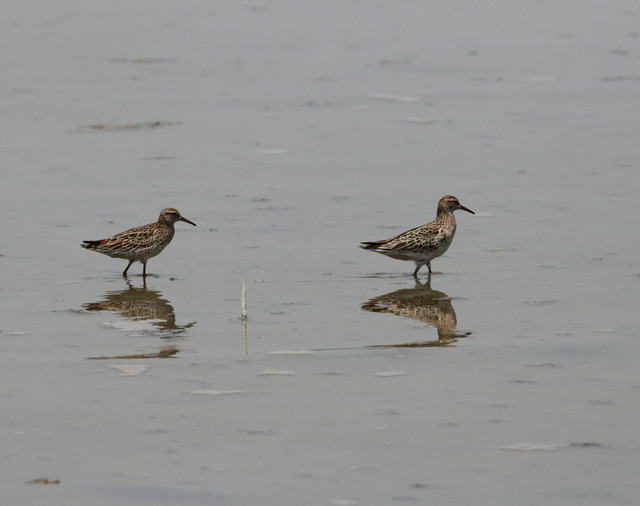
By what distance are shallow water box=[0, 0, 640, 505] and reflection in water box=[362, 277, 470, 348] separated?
5 cm

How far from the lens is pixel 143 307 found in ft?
41.5

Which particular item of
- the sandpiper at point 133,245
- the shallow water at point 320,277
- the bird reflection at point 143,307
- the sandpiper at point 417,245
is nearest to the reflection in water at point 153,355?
the shallow water at point 320,277

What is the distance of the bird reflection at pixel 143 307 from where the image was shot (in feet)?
38.4

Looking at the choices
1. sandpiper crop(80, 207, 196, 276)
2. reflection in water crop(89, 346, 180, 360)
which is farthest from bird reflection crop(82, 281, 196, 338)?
sandpiper crop(80, 207, 196, 276)

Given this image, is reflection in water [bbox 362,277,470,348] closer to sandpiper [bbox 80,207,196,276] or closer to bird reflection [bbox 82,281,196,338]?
bird reflection [bbox 82,281,196,338]

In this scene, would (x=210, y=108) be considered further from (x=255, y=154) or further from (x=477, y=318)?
(x=477, y=318)

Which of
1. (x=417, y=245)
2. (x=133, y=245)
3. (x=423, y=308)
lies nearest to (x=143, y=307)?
(x=133, y=245)

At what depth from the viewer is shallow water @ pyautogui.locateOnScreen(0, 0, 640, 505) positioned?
814 cm

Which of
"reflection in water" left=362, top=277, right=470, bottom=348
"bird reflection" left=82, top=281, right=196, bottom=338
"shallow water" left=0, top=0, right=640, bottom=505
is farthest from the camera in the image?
"bird reflection" left=82, top=281, right=196, bottom=338

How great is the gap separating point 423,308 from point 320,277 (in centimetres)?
160

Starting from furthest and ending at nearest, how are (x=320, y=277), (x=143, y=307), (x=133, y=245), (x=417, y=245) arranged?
(x=133, y=245) < (x=417, y=245) < (x=320, y=277) < (x=143, y=307)

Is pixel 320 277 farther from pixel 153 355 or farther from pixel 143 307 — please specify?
pixel 153 355

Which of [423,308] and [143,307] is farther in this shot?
[143,307]

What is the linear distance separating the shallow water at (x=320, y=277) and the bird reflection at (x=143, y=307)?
5 centimetres
